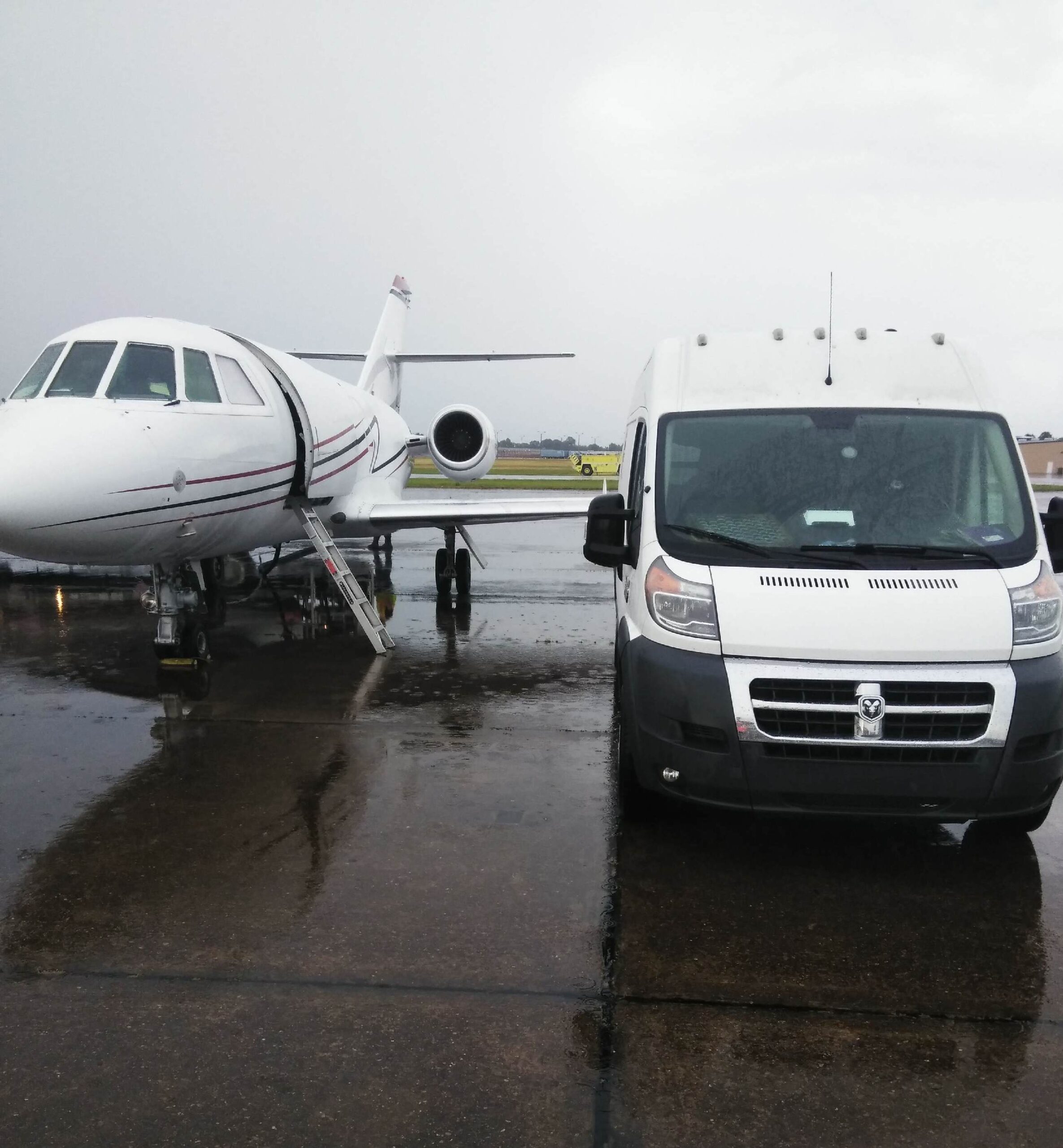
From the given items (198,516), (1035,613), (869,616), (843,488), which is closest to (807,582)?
(869,616)

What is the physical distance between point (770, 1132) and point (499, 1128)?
79cm


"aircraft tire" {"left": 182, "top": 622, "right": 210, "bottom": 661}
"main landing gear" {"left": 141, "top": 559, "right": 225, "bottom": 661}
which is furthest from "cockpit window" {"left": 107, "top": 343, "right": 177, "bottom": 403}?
"aircraft tire" {"left": 182, "top": 622, "right": 210, "bottom": 661}

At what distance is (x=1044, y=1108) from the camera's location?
285cm

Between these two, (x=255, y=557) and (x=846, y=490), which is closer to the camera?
(x=846, y=490)

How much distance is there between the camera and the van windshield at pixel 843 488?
4.50m

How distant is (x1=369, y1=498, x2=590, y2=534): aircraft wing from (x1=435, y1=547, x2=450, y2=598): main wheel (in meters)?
1.10

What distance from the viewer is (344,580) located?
31.9 ft

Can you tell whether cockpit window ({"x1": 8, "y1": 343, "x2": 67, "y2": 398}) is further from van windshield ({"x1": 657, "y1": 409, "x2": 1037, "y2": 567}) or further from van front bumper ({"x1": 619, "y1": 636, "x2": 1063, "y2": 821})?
van front bumper ({"x1": 619, "y1": 636, "x2": 1063, "y2": 821})

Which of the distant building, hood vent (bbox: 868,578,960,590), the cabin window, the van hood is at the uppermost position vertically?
the cabin window

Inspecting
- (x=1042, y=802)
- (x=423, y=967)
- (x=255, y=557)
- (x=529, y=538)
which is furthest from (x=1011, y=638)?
(x=529, y=538)

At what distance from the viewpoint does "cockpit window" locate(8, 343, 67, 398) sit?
7.66 meters

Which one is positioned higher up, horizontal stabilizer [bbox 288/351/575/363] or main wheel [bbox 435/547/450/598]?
horizontal stabilizer [bbox 288/351/575/363]

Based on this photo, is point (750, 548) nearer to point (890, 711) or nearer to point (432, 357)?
point (890, 711)

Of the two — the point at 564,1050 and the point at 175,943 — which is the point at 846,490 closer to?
the point at 564,1050
